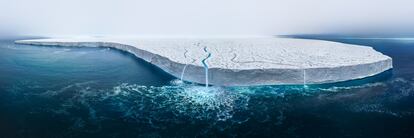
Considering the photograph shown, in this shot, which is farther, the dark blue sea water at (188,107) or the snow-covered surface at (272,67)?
the snow-covered surface at (272,67)

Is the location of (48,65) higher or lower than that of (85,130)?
higher

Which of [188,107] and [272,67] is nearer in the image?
[188,107]

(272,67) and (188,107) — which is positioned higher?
(272,67)

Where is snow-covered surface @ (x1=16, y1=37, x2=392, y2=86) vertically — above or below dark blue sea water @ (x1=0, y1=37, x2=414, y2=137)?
above

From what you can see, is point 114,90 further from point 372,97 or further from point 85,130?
point 372,97

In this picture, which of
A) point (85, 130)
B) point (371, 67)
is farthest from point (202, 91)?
point (371, 67)

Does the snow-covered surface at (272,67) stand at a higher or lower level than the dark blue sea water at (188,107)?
higher

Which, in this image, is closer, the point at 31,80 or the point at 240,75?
the point at 240,75

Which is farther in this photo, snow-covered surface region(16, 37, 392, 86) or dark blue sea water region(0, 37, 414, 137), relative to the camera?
snow-covered surface region(16, 37, 392, 86)
